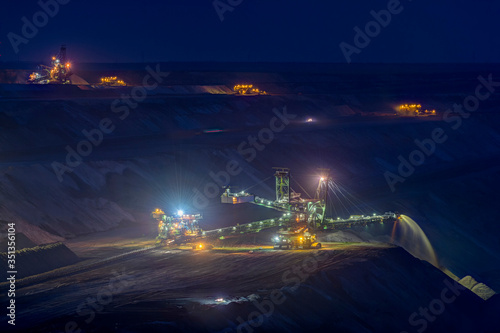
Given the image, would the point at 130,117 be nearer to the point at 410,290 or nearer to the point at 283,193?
A: the point at 283,193

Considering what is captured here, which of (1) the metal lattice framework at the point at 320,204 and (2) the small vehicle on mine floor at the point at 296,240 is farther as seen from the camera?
(1) the metal lattice framework at the point at 320,204

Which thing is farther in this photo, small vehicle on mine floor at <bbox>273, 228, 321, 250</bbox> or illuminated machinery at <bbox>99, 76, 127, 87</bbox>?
illuminated machinery at <bbox>99, 76, 127, 87</bbox>

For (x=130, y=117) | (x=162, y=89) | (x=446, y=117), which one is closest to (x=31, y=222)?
(x=130, y=117)

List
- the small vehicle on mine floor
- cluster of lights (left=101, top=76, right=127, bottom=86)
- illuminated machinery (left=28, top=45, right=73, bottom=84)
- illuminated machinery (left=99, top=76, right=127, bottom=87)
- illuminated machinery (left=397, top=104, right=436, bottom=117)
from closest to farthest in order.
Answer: the small vehicle on mine floor, illuminated machinery (left=28, top=45, right=73, bottom=84), illuminated machinery (left=99, top=76, right=127, bottom=87), cluster of lights (left=101, top=76, right=127, bottom=86), illuminated machinery (left=397, top=104, right=436, bottom=117)

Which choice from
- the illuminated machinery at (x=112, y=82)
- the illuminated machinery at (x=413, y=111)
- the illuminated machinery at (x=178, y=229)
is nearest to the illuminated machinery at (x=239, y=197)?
the illuminated machinery at (x=178, y=229)

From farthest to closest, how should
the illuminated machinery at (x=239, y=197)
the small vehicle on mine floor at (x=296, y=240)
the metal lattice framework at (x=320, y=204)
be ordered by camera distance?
the illuminated machinery at (x=239, y=197) < the metal lattice framework at (x=320, y=204) < the small vehicle on mine floor at (x=296, y=240)

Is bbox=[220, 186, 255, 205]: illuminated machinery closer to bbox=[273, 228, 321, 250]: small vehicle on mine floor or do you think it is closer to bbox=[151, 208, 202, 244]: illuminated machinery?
bbox=[151, 208, 202, 244]: illuminated machinery

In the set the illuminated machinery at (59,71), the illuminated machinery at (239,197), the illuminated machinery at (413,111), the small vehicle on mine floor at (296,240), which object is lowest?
the small vehicle on mine floor at (296,240)

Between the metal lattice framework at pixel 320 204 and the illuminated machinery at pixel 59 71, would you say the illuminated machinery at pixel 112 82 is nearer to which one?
the illuminated machinery at pixel 59 71

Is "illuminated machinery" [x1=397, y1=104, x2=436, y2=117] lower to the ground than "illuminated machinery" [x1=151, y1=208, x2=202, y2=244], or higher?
higher

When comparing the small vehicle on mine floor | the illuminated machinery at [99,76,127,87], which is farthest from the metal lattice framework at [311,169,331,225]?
the illuminated machinery at [99,76,127,87]
